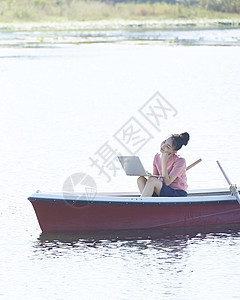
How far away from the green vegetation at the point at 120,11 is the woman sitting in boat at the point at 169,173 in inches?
1983

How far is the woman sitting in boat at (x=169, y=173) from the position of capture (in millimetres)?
10008

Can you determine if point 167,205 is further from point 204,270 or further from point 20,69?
point 20,69

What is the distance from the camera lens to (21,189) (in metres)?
12.4

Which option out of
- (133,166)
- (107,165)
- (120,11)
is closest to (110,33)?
(120,11)

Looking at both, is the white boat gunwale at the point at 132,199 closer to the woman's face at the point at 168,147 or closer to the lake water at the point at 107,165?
the lake water at the point at 107,165

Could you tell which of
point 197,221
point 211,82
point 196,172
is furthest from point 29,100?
point 197,221

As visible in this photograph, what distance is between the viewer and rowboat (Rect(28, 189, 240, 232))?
32.5 feet

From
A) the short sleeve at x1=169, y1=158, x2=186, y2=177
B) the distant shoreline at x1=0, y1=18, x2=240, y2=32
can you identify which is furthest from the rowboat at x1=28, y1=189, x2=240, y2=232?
the distant shoreline at x1=0, y1=18, x2=240, y2=32

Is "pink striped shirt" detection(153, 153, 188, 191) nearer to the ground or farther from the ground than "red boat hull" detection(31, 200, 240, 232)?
farther from the ground

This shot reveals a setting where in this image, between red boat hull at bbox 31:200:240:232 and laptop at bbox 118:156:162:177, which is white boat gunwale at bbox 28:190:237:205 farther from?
laptop at bbox 118:156:162:177

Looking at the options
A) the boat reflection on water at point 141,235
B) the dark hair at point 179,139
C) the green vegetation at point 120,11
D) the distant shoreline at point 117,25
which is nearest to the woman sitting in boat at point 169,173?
the dark hair at point 179,139

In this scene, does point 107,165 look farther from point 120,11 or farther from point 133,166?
point 120,11

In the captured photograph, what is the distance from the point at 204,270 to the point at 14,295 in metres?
1.87

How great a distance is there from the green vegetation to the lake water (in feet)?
84.1
